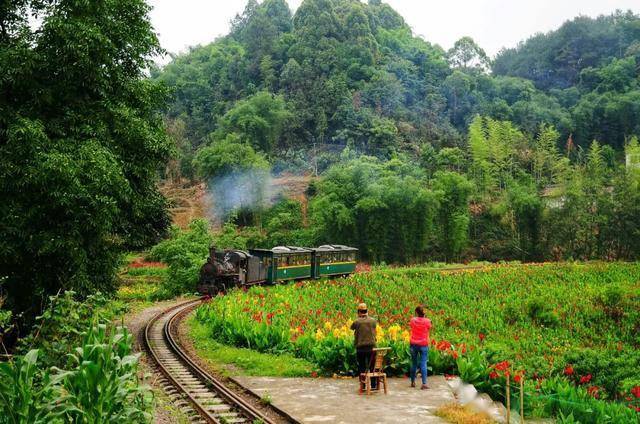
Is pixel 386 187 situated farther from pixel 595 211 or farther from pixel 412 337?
pixel 412 337

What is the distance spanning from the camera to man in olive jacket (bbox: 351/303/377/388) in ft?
30.5

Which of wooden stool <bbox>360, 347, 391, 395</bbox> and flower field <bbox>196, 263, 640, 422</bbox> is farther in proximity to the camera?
flower field <bbox>196, 263, 640, 422</bbox>

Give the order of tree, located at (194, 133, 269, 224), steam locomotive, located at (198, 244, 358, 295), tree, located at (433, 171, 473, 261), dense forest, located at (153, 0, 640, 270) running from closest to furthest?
steam locomotive, located at (198, 244, 358, 295) → dense forest, located at (153, 0, 640, 270) → tree, located at (433, 171, 473, 261) → tree, located at (194, 133, 269, 224)

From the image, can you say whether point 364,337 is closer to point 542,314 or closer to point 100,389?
point 100,389

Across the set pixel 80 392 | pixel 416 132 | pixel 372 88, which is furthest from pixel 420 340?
pixel 372 88

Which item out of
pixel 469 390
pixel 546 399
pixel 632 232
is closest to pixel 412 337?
pixel 469 390

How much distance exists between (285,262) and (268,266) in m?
1.21

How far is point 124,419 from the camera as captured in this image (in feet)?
18.8

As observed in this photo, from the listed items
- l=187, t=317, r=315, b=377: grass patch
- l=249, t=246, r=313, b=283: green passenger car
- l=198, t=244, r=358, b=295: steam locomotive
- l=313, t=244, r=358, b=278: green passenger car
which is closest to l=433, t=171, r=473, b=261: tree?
l=313, t=244, r=358, b=278: green passenger car

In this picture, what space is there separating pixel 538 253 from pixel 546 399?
126 ft

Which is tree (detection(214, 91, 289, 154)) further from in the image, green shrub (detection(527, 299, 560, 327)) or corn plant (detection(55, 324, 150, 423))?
corn plant (detection(55, 324, 150, 423))

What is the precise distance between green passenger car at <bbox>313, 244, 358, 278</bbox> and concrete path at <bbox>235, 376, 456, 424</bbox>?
65.2ft

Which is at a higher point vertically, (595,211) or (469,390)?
(595,211)

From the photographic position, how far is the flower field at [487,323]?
1081 cm
